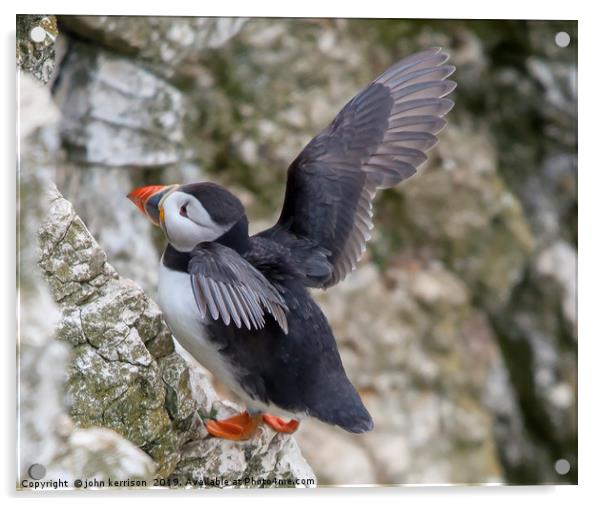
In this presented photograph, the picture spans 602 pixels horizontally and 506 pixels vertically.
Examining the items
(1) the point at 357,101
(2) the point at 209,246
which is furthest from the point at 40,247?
(1) the point at 357,101

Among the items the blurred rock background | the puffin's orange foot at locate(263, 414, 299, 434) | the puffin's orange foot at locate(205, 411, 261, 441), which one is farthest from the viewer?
the blurred rock background

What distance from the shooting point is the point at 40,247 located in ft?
10.1

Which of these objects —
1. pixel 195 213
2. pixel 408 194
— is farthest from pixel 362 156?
pixel 408 194

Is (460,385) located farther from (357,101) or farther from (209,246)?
(209,246)

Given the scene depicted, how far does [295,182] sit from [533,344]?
1.66 metres

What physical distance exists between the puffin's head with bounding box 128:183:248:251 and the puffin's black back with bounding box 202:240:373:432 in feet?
0.47

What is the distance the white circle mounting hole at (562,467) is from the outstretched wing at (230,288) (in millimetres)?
1326

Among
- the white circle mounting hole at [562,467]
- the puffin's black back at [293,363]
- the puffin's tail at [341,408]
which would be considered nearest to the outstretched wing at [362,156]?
the puffin's black back at [293,363]

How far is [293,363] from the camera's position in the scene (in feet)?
10.1

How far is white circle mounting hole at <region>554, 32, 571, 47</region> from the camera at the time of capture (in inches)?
147

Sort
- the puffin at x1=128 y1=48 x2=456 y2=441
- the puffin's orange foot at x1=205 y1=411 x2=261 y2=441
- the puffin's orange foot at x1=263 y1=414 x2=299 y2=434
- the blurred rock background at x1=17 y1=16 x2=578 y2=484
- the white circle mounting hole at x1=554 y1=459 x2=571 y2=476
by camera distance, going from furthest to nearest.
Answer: the blurred rock background at x1=17 y1=16 x2=578 y2=484 < the white circle mounting hole at x1=554 y1=459 x2=571 y2=476 < the puffin's orange foot at x1=263 y1=414 x2=299 y2=434 < the puffin's orange foot at x1=205 y1=411 x2=261 y2=441 < the puffin at x1=128 y1=48 x2=456 y2=441

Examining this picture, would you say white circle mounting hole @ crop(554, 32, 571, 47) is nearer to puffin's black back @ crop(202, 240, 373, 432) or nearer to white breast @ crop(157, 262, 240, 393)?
puffin's black back @ crop(202, 240, 373, 432)

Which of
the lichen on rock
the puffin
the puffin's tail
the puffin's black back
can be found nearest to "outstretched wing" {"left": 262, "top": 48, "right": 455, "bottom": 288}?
the puffin

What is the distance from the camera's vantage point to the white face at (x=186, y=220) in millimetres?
2994
